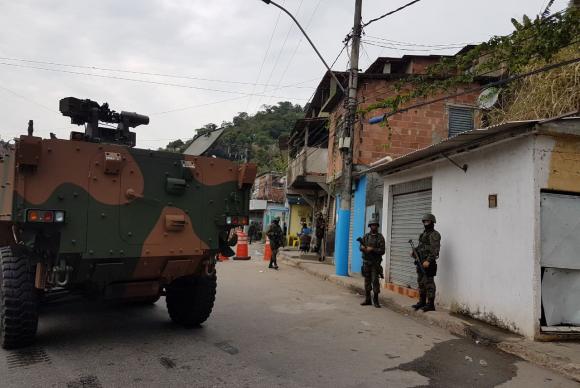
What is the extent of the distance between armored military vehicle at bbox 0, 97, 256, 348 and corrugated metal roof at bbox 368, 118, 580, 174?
3.44 metres

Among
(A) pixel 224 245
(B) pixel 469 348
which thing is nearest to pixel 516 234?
(B) pixel 469 348

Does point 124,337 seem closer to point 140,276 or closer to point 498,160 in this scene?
point 140,276

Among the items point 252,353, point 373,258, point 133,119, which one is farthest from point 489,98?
point 252,353

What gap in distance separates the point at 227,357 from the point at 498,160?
4.93 metres

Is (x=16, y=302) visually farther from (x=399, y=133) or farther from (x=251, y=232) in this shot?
(x=251, y=232)

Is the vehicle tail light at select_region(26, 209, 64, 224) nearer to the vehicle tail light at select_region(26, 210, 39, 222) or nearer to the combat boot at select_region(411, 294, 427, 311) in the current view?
the vehicle tail light at select_region(26, 210, 39, 222)

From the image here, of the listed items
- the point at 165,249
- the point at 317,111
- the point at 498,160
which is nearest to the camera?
the point at 165,249

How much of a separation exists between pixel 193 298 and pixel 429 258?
400 centimetres

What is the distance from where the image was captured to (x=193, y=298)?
637 cm

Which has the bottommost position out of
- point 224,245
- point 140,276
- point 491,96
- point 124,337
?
point 124,337

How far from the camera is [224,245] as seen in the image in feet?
20.3

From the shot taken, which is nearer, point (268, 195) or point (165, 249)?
point (165, 249)

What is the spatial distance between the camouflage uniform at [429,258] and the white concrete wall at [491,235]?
1.41 feet

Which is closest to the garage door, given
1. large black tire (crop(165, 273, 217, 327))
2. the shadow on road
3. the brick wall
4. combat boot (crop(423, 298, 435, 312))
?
combat boot (crop(423, 298, 435, 312))
